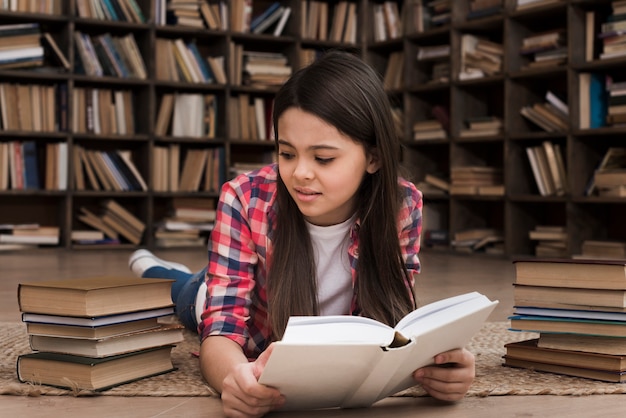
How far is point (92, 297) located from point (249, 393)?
0.38 m

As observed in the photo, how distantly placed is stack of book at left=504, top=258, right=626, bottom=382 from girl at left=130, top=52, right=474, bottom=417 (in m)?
0.22

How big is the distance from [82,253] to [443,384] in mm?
3789

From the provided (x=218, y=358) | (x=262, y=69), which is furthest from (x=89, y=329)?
(x=262, y=69)

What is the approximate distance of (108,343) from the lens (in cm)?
137

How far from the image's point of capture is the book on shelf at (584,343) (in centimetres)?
146

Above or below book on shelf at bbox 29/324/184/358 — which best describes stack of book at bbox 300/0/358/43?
above

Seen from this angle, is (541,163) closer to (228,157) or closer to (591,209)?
(591,209)

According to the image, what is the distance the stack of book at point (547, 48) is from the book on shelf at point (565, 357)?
3076 mm

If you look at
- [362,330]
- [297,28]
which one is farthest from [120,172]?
[362,330]

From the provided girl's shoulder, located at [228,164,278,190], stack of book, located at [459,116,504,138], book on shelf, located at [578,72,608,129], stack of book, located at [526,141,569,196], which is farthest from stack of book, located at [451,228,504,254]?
girl's shoulder, located at [228,164,278,190]

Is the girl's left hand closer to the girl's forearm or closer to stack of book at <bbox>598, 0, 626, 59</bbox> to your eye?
the girl's forearm

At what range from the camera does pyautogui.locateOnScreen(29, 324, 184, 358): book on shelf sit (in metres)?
1.36

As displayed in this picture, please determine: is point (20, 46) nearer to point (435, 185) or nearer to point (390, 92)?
point (390, 92)

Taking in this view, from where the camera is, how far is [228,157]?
17.7 feet
